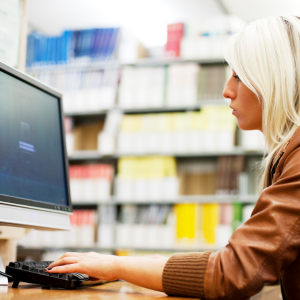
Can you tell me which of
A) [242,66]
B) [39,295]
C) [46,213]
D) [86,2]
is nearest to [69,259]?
[39,295]

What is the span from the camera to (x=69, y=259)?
33.8 inches

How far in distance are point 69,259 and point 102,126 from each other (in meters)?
2.50

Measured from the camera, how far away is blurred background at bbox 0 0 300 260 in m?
2.84

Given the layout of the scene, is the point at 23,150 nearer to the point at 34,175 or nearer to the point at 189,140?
the point at 34,175

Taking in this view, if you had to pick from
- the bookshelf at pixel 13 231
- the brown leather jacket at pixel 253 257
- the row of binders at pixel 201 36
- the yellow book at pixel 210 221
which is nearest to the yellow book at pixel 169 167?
the yellow book at pixel 210 221

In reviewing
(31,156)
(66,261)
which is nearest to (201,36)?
(31,156)

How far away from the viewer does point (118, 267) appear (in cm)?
79

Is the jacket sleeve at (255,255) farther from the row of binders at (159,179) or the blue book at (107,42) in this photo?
the blue book at (107,42)

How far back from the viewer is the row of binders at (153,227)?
2.79m

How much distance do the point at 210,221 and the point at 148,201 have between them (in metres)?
0.46

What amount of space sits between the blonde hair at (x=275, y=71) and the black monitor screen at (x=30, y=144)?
0.57 metres

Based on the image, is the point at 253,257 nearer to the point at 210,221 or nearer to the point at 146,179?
the point at 210,221

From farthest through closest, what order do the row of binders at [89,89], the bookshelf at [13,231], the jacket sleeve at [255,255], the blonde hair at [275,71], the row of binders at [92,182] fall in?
the row of binders at [89,89] → the row of binders at [92,182] → the bookshelf at [13,231] → the blonde hair at [275,71] → the jacket sleeve at [255,255]

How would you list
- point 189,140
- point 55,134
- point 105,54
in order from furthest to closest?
point 105,54 < point 189,140 < point 55,134
